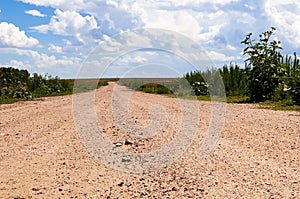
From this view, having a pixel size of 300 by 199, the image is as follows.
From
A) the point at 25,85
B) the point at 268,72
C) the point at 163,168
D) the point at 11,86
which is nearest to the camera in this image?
the point at 163,168

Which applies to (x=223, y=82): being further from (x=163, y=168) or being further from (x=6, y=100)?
(x=163, y=168)

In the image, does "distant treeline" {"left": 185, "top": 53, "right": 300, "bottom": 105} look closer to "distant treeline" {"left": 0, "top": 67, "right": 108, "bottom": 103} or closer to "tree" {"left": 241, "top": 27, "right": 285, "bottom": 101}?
"tree" {"left": 241, "top": 27, "right": 285, "bottom": 101}

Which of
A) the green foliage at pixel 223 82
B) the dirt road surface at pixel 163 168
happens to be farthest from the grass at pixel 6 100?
the dirt road surface at pixel 163 168

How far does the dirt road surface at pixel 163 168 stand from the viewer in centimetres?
479

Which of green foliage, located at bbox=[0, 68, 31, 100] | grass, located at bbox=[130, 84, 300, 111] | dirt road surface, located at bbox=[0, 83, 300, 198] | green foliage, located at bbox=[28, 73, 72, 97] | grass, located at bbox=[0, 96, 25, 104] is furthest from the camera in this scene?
green foliage, located at bbox=[28, 73, 72, 97]

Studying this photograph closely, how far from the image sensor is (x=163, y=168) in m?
5.72

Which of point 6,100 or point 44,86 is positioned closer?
point 6,100

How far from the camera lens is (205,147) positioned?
681 cm

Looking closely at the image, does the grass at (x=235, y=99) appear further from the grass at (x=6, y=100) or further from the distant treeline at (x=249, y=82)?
the grass at (x=6, y=100)

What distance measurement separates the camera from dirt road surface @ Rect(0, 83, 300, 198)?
479 centimetres

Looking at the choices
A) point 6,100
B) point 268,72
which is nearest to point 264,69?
point 268,72

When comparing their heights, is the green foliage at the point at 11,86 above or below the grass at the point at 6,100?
above

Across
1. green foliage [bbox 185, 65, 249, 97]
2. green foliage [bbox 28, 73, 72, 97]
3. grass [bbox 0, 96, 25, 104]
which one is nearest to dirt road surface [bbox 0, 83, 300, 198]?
grass [bbox 0, 96, 25, 104]

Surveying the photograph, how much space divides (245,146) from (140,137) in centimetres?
191
